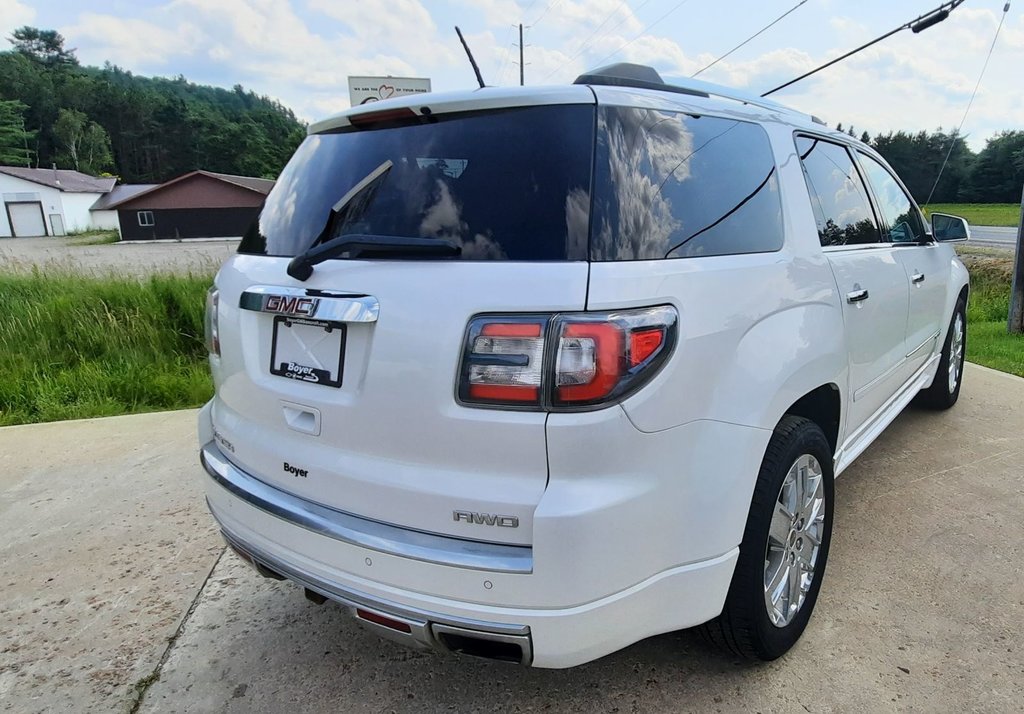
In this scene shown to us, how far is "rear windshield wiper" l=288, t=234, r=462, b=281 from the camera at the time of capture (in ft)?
5.58

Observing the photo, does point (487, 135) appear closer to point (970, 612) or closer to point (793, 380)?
point (793, 380)

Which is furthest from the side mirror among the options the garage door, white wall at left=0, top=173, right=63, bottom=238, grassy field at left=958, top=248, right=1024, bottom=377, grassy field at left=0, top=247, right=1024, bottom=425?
the garage door

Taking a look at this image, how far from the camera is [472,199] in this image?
177 cm

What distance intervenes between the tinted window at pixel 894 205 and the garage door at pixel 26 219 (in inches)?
2713

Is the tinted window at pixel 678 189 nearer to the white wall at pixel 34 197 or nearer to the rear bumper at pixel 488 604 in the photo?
the rear bumper at pixel 488 604

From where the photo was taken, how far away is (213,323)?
2307 mm

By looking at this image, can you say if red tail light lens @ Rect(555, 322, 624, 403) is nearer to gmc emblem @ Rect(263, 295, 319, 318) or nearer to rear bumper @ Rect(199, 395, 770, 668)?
rear bumper @ Rect(199, 395, 770, 668)

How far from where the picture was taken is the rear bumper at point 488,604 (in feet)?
5.21

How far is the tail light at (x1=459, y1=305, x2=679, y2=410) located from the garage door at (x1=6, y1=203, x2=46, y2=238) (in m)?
69.4

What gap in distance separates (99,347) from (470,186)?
6363 millimetres

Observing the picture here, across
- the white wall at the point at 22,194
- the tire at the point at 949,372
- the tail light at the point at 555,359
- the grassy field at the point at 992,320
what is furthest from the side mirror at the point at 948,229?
the white wall at the point at 22,194

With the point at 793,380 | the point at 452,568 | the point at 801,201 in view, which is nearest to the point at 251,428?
the point at 452,568

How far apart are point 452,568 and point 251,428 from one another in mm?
872

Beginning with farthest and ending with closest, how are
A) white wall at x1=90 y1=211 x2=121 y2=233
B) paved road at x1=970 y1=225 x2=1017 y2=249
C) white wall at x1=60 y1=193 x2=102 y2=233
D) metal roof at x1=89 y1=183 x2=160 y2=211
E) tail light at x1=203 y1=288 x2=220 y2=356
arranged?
white wall at x1=90 y1=211 x2=121 y2=233, white wall at x1=60 y1=193 x2=102 y2=233, metal roof at x1=89 y1=183 x2=160 y2=211, paved road at x1=970 y1=225 x2=1017 y2=249, tail light at x1=203 y1=288 x2=220 y2=356
